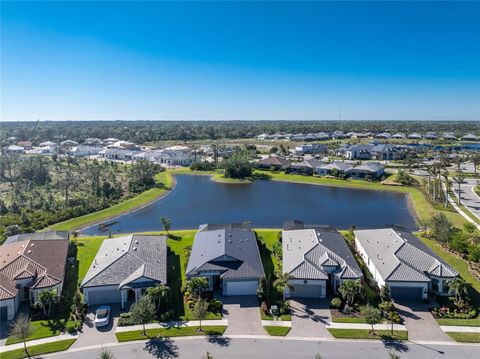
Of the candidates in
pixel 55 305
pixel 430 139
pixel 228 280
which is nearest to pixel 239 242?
pixel 228 280

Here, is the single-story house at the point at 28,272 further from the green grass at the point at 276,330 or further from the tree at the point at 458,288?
the tree at the point at 458,288

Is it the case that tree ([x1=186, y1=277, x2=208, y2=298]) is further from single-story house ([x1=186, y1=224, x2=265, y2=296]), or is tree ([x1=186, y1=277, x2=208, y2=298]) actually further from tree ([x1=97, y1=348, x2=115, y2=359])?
tree ([x1=97, y1=348, x2=115, y2=359])

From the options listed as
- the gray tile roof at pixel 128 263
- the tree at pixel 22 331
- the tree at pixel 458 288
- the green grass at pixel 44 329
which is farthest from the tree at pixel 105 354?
the tree at pixel 458 288

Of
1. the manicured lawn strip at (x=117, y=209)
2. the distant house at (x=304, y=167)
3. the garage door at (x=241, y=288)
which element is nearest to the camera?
the garage door at (x=241, y=288)

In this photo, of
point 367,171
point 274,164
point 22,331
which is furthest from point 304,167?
point 22,331

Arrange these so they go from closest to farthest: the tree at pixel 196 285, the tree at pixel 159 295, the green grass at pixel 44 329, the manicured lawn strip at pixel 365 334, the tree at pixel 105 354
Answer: the tree at pixel 105 354
the manicured lawn strip at pixel 365 334
the green grass at pixel 44 329
the tree at pixel 159 295
the tree at pixel 196 285

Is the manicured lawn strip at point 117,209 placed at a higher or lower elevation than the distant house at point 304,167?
lower

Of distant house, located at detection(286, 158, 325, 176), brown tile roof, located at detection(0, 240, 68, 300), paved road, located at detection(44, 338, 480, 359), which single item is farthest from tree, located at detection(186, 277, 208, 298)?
distant house, located at detection(286, 158, 325, 176)
